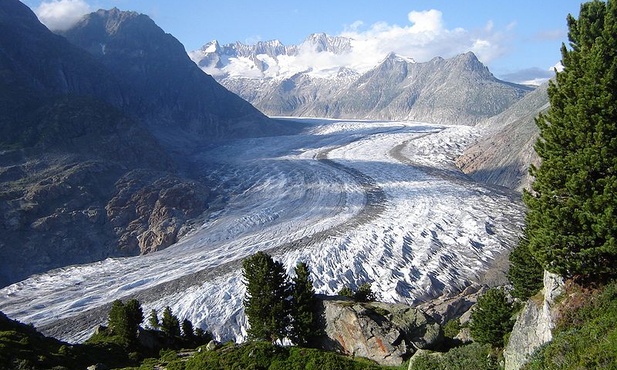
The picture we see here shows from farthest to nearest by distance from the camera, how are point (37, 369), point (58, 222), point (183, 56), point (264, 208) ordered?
point (183, 56) → point (264, 208) → point (58, 222) → point (37, 369)

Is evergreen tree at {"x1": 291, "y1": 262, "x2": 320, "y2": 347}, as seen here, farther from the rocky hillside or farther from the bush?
the rocky hillside

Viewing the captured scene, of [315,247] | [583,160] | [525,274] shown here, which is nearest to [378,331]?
[525,274]

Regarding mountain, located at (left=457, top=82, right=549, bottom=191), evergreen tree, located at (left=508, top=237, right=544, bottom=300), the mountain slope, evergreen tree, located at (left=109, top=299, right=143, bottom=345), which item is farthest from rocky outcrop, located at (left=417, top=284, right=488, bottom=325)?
the mountain slope

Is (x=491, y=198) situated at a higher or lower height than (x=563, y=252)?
lower

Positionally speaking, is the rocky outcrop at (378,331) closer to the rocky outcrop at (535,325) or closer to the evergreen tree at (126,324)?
the rocky outcrop at (535,325)

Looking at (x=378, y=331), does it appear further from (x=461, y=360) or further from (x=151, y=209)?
(x=151, y=209)

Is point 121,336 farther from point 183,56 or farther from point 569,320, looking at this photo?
point 183,56

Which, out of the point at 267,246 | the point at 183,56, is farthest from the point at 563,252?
the point at 183,56
